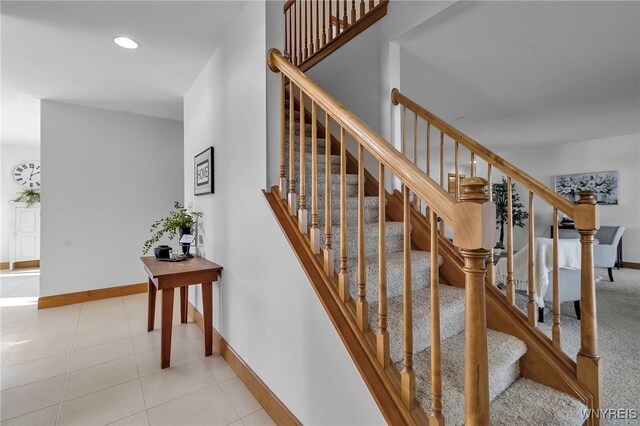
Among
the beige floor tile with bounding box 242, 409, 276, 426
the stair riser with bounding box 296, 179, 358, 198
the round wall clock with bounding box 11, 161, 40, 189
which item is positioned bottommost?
the beige floor tile with bounding box 242, 409, 276, 426

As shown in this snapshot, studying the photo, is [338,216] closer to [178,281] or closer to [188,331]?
[178,281]

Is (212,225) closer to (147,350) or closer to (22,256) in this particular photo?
(147,350)

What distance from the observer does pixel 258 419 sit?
5.48 ft

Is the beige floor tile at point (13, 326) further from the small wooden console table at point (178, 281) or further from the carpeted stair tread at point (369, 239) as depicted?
the carpeted stair tread at point (369, 239)

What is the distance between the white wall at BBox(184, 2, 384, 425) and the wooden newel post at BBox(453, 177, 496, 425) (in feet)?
1.33

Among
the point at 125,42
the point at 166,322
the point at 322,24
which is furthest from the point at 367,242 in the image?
the point at 125,42

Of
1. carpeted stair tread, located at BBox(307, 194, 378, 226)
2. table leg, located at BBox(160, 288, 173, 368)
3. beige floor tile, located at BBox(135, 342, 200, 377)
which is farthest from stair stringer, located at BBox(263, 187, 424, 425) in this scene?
beige floor tile, located at BBox(135, 342, 200, 377)

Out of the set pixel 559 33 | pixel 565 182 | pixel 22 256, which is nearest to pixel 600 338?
pixel 559 33

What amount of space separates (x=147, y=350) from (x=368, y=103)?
111 inches

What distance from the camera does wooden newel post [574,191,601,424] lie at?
1319 millimetres

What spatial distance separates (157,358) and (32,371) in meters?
0.84

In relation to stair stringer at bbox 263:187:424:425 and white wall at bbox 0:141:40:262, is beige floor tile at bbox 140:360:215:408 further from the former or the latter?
white wall at bbox 0:141:40:262

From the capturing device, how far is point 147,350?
8.02ft

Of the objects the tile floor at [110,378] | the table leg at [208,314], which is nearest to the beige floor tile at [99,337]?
the tile floor at [110,378]
